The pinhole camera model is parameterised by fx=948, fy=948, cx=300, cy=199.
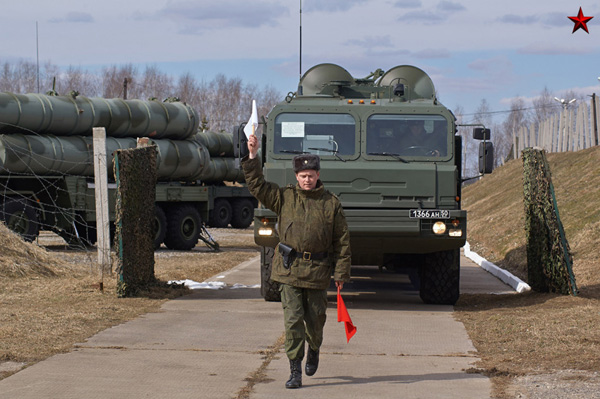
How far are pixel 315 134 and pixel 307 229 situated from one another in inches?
180

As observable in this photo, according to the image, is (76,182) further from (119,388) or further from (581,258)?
(119,388)

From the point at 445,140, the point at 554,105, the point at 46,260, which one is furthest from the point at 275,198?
the point at 554,105

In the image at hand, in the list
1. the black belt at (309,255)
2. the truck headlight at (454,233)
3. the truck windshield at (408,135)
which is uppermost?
the truck windshield at (408,135)

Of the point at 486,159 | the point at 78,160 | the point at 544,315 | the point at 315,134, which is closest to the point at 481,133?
the point at 486,159

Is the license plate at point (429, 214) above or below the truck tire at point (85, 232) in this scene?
above

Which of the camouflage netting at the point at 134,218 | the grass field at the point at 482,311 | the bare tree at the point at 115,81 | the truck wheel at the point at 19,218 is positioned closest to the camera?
the grass field at the point at 482,311

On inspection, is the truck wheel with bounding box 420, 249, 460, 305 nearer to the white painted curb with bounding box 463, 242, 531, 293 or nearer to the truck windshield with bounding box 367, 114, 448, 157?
the truck windshield with bounding box 367, 114, 448, 157

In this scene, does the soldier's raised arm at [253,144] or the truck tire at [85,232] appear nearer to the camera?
the soldier's raised arm at [253,144]

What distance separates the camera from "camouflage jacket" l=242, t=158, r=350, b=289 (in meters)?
6.58

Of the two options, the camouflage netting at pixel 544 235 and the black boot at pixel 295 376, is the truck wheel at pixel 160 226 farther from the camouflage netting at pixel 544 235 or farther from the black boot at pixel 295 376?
the black boot at pixel 295 376

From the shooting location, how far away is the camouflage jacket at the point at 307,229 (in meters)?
6.58

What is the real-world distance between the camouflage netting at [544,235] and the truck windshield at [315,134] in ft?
9.03

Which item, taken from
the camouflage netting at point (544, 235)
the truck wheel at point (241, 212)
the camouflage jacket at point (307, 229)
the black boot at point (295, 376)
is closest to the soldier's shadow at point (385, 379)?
the black boot at point (295, 376)

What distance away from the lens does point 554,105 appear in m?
119
